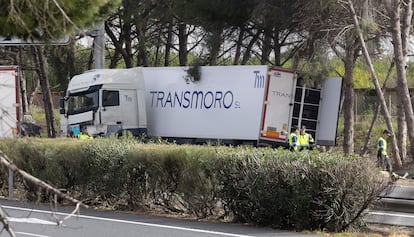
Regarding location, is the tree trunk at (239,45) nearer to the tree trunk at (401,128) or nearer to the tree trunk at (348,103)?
the tree trunk at (348,103)

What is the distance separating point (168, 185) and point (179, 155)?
2.65 ft

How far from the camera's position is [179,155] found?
13.0 meters

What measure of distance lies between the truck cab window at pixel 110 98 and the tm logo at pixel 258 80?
253 inches

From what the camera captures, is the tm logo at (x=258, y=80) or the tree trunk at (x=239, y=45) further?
the tree trunk at (x=239, y=45)

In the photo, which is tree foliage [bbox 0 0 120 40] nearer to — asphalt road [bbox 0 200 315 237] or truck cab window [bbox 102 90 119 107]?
asphalt road [bbox 0 200 315 237]

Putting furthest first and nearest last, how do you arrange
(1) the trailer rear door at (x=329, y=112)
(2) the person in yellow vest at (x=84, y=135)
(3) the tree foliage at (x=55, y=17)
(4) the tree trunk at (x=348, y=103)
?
(4) the tree trunk at (x=348, y=103), (1) the trailer rear door at (x=329, y=112), (2) the person in yellow vest at (x=84, y=135), (3) the tree foliage at (x=55, y=17)

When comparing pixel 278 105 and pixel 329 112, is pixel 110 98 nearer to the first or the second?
pixel 278 105

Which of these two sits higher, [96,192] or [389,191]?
[389,191]

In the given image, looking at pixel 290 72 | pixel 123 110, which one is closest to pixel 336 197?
pixel 290 72

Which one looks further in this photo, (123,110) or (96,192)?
(123,110)

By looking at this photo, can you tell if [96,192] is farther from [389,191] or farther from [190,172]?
[389,191]

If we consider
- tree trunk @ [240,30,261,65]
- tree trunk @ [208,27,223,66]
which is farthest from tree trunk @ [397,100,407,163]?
tree trunk @ [208,27,223,66]

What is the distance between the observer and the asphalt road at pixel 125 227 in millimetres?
11195

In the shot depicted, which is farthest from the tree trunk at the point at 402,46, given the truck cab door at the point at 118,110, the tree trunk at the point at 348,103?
the truck cab door at the point at 118,110
